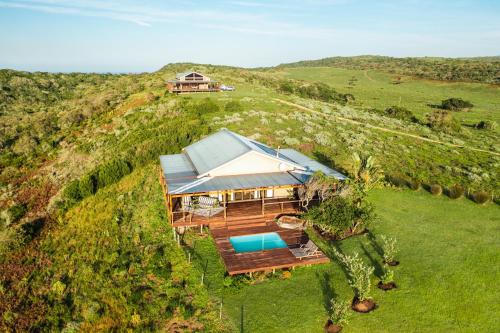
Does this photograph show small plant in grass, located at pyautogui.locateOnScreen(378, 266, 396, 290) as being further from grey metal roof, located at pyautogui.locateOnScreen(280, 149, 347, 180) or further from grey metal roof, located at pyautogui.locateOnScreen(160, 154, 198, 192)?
grey metal roof, located at pyautogui.locateOnScreen(160, 154, 198, 192)

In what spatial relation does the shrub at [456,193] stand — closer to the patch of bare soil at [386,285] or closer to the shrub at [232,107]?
the patch of bare soil at [386,285]

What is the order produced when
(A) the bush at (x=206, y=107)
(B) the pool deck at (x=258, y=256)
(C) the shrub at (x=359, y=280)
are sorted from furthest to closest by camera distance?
(A) the bush at (x=206, y=107), (B) the pool deck at (x=258, y=256), (C) the shrub at (x=359, y=280)

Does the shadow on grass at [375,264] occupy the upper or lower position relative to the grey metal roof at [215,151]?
lower

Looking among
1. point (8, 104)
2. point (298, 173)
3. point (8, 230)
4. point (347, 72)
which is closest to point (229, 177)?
point (298, 173)

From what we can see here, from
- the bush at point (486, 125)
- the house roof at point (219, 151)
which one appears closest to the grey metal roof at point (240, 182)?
the house roof at point (219, 151)

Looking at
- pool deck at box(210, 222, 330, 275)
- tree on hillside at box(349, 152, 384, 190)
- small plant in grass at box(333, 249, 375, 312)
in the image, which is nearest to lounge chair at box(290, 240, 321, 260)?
pool deck at box(210, 222, 330, 275)

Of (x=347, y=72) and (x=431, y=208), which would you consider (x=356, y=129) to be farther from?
(x=347, y=72)
